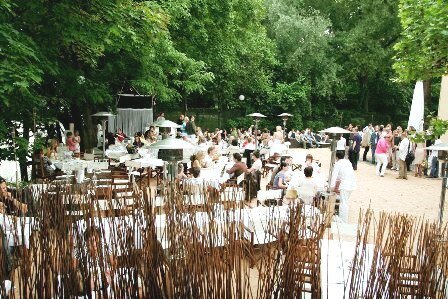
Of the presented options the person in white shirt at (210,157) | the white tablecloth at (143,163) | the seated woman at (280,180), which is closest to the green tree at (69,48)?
the white tablecloth at (143,163)

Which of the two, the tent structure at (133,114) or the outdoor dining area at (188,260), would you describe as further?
the tent structure at (133,114)

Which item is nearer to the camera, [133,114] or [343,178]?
[343,178]

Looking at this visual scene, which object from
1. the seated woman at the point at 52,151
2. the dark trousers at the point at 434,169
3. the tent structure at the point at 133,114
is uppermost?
the tent structure at the point at 133,114

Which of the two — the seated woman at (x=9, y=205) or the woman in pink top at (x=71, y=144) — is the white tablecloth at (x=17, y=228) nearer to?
the seated woman at (x=9, y=205)

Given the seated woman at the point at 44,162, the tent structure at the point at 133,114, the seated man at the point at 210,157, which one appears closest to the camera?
the seated woman at the point at 44,162

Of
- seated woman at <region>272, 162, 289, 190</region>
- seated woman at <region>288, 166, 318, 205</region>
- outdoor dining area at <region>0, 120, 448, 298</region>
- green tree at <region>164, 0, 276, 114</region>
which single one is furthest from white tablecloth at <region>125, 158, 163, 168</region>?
outdoor dining area at <region>0, 120, 448, 298</region>

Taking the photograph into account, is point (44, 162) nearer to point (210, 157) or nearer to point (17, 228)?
point (210, 157)

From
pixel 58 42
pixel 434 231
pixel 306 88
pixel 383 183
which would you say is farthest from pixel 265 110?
pixel 434 231

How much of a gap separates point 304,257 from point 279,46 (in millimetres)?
26589

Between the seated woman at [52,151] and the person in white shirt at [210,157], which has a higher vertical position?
the seated woman at [52,151]

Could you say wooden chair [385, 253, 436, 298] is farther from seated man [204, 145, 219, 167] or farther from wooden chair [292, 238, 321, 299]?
seated man [204, 145, 219, 167]

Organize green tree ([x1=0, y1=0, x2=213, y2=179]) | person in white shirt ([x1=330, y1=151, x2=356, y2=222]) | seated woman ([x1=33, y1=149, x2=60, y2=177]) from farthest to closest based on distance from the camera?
seated woman ([x1=33, y1=149, x2=60, y2=177]), person in white shirt ([x1=330, y1=151, x2=356, y2=222]), green tree ([x1=0, y1=0, x2=213, y2=179])

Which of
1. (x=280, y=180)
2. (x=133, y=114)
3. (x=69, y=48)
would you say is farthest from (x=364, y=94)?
(x=69, y=48)

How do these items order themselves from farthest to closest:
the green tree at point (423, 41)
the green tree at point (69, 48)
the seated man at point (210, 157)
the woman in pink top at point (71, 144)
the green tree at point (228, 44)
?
1. the green tree at point (228, 44)
2. the woman in pink top at point (71, 144)
3. the seated man at point (210, 157)
4. the green tree at point (69, 48)
5. the green tree at point (423, 41)
